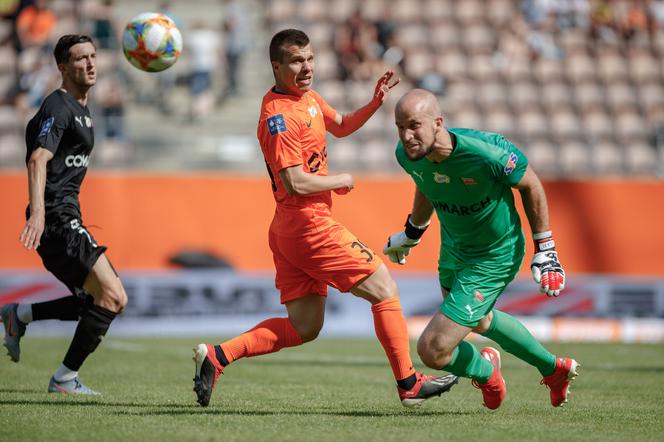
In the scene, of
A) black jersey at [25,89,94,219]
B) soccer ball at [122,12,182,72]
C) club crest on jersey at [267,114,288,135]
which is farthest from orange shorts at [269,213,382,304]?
soccer ball at [122,12,182,72]

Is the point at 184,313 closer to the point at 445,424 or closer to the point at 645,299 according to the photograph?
the point at 645,299

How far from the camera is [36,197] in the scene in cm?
723

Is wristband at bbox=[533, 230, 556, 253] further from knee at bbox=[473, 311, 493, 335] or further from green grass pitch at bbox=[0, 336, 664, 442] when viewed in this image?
green grass pitch at bbox=[0, 336, 664, 442]

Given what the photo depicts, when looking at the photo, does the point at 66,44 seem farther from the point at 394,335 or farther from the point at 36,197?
the point at 394,335

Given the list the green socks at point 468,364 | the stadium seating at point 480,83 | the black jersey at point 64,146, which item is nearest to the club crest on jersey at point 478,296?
the green socks at point 468,364

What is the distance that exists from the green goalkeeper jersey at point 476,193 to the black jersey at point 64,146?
2504 mm

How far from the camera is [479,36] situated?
2219cm

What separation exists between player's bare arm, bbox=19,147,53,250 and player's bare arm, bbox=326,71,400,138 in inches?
81.3

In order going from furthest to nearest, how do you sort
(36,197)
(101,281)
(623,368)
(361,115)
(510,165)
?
(623,368), (101,281), (361,115), (36,197), (510,165)

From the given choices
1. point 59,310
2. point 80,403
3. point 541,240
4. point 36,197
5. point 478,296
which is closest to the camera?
point 541,240

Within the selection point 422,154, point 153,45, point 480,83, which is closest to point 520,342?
point 422,154

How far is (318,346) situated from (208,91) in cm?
754

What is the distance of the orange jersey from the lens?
7.00 meters

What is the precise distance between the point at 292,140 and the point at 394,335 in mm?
1487
